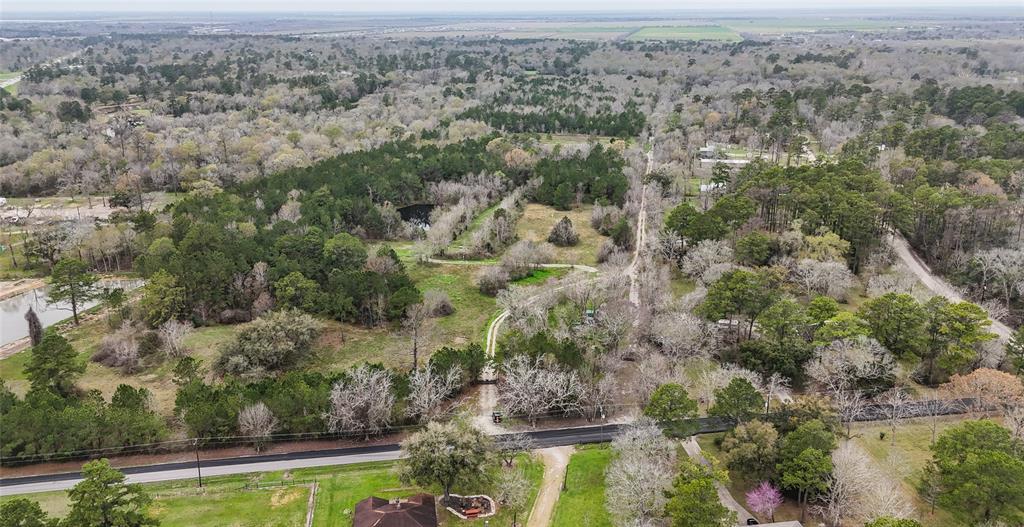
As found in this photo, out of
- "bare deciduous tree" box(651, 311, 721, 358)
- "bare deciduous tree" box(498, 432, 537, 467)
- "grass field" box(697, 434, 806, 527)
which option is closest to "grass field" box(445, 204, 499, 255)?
"bare deciduous tree" box(651, 311, 721, 358)

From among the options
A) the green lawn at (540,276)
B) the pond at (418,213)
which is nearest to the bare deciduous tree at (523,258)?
the green lawn at (540,276)

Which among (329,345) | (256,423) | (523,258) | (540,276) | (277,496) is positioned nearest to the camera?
(277,496)

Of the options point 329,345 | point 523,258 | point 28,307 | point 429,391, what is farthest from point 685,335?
point 28,307

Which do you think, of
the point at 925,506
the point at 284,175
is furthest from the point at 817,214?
the point at 284,175

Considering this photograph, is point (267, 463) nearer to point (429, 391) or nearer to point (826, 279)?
point (429, 391)

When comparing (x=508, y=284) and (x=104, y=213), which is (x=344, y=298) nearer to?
(x=508, y=284)

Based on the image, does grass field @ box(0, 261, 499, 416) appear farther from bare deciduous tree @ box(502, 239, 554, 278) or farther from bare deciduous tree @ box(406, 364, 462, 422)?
bare deciduous tree @ box(406, 364, 462, 422)
